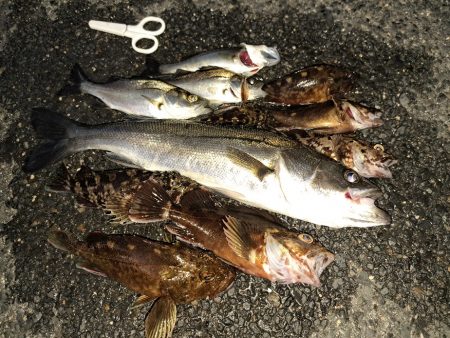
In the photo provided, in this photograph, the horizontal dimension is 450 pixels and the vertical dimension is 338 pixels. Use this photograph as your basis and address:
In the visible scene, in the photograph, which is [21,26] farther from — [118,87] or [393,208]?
[393,208]

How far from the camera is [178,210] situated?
3.69m

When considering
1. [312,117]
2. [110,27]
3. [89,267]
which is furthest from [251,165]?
[110,27]

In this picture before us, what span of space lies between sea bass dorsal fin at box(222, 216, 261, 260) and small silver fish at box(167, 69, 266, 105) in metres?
1.40

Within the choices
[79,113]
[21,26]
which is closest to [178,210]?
[79,113]

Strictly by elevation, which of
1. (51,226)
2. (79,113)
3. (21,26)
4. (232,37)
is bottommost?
(51,226)

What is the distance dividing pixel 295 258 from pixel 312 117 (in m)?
1.42

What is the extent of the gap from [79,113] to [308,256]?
9.48 ft

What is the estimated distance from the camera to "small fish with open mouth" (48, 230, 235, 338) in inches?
136

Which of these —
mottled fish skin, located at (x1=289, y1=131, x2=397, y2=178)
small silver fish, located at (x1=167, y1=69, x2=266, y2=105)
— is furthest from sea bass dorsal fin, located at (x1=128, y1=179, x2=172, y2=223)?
mottled fish skin, located at (x1=289, y1=131, x2=397, y2=178)

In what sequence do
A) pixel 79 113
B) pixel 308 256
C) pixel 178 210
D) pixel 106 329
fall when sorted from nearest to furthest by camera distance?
pixel 308 256 → pixel 178 210 → pixel 106 329 → pixel 79 113

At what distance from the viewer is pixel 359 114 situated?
4.05 m

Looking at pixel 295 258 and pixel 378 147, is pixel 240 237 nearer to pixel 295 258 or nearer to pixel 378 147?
pixel 295 258

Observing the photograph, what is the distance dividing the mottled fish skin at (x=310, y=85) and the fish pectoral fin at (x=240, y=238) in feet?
4.99

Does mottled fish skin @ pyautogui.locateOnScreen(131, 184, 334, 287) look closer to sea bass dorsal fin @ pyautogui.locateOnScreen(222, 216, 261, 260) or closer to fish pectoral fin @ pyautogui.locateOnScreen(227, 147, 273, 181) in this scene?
sea bass dorsal fin @ pyautogui.locateOnScreen(222, 216, 261, 260)
